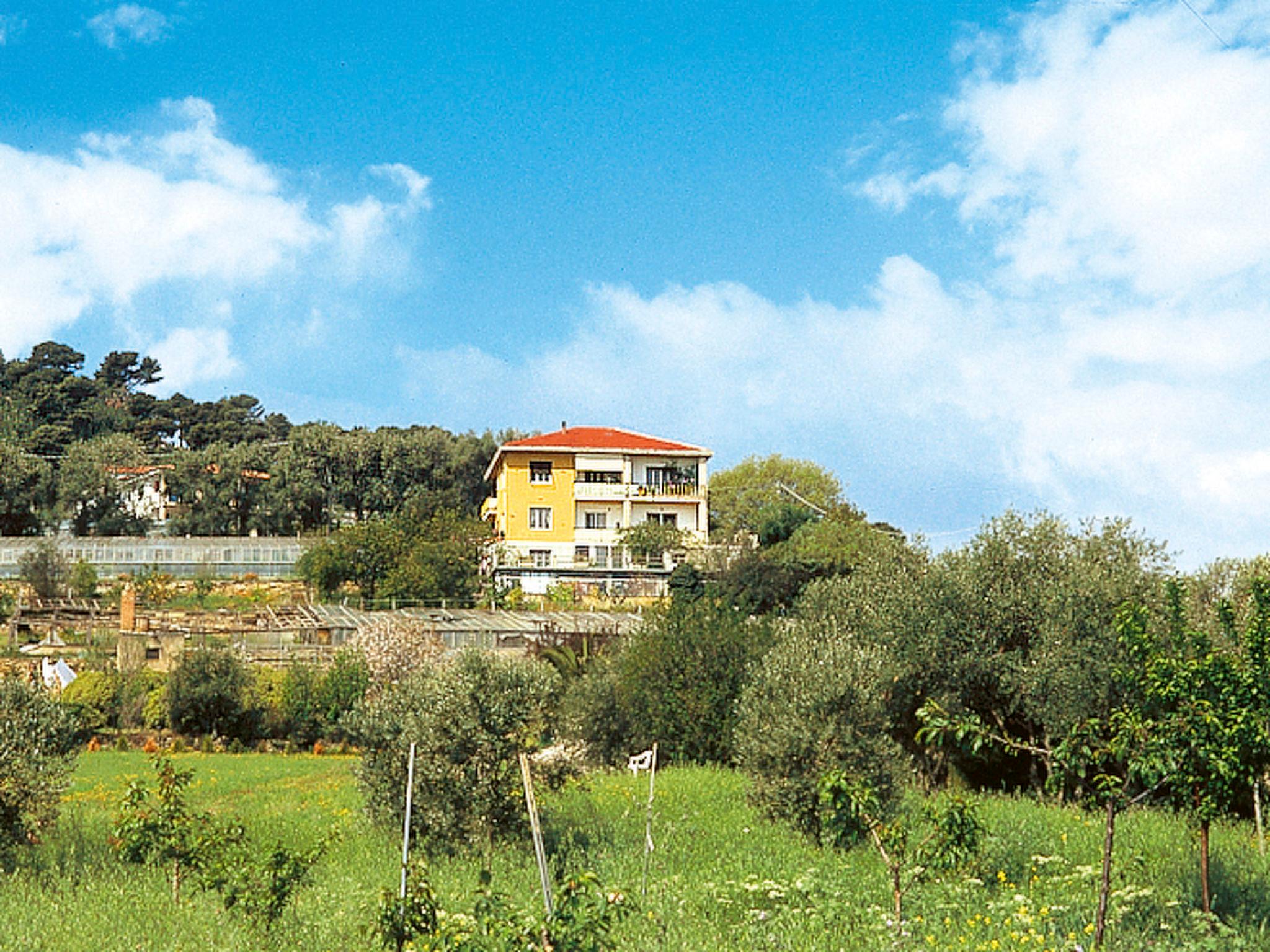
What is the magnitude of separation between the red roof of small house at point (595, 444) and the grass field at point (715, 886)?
43.5 meters

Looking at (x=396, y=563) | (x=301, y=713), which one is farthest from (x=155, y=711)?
(x=396, y=563)

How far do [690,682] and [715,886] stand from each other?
1539 cm

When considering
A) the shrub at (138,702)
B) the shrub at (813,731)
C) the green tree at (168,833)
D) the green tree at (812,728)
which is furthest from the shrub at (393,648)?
the green tree at (168,833)

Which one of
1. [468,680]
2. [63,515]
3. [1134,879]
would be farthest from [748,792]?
[63,515]

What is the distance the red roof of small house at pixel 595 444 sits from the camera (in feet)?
212

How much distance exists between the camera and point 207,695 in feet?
122

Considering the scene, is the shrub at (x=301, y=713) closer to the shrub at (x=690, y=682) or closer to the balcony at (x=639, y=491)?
the shrub at (x=690, y=682)

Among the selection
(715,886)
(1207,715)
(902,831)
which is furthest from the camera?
(715,886)

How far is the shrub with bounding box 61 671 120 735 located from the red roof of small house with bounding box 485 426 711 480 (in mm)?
28275

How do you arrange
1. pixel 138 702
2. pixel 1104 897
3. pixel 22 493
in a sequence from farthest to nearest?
pixel 22 493
pixel 138 702
pixel 1104 897

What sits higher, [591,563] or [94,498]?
[94,498]

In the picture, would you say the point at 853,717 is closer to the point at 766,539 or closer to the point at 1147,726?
the point at 1147,726

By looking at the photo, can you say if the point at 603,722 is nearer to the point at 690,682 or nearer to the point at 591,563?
the point at 690,682

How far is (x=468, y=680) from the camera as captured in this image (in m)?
16.7
